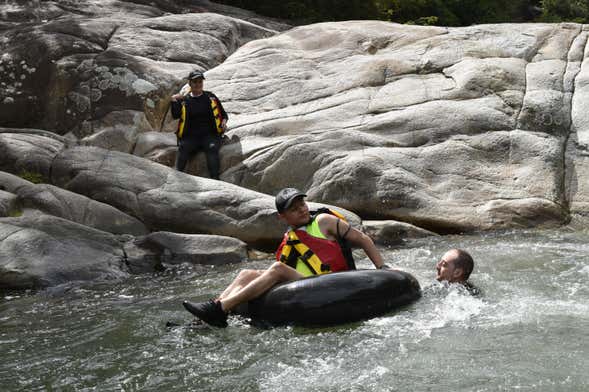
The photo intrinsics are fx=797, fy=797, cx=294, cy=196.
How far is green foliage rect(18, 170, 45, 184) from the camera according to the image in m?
11.2

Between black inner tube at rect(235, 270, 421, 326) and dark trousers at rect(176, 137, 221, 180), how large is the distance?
5.75m

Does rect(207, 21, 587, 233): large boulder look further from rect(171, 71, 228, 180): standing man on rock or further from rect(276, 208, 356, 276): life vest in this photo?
rect(276, 208, 356, 276): life vest

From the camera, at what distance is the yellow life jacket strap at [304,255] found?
666 centimetres

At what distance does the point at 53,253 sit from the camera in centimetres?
880

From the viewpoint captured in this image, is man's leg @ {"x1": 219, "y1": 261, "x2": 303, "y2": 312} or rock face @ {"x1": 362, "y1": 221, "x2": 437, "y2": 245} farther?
rock face @ {"x1": 362, "y1": 221, "x2": 437, "y2": 245}

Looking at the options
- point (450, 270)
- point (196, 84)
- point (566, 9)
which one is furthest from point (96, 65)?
point (566, 9)

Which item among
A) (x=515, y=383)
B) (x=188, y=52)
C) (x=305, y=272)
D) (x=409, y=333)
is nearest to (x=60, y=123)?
(x=188, y=52)

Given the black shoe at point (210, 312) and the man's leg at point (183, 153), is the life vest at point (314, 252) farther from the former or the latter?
the man's leg at point (183, 153)

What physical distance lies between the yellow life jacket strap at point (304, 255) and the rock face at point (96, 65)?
23.8 ft

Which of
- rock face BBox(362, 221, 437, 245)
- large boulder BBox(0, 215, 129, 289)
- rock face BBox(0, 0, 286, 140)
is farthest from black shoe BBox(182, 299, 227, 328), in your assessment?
rock face BBox(0, 0, 286, 140)

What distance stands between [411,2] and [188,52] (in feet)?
27.1

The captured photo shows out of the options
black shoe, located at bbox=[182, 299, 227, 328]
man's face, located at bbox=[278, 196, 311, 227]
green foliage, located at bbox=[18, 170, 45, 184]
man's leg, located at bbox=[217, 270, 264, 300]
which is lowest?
green foliage, located at bbox=[18, 170, 45, 184]

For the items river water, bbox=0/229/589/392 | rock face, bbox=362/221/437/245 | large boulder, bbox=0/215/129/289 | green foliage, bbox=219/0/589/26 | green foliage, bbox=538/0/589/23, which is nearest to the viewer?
river water, bbox=0/229/589/392

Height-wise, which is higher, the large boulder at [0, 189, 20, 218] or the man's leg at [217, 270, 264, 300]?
the man's leg at [217, 270, 264, 300]
